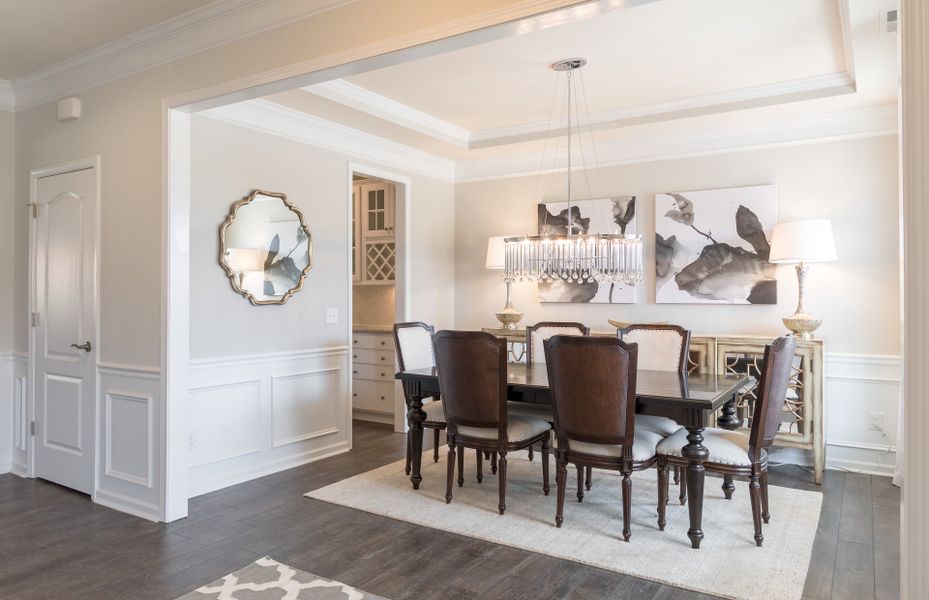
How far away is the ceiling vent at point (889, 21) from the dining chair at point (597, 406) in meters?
1.88

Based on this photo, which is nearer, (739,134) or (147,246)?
(147,246)

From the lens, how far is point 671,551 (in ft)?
9.66

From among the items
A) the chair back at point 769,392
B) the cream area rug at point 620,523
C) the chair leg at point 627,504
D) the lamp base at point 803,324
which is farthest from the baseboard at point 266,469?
the lamp base at point 803,324

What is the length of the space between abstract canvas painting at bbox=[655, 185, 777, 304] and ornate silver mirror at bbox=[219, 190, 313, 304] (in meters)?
2.89

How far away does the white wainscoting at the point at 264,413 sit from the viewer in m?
3.88

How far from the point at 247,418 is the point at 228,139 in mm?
1879

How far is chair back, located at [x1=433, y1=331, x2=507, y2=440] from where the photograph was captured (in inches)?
134

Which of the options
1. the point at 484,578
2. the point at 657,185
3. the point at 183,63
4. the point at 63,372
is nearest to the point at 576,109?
the point at 657,185

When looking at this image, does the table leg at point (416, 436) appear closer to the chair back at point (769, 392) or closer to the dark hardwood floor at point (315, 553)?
the dark hardwood floor at point (315, 553)

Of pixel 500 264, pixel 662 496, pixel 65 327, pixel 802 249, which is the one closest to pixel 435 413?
pixel 662 496

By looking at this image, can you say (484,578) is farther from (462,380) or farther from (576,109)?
(576,109)

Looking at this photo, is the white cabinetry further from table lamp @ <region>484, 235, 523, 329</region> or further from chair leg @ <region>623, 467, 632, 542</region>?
chair leg @ <region>623, 467, 632, 542</region>

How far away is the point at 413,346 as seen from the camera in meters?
4.45

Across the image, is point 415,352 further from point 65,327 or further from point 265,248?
point 65,327
